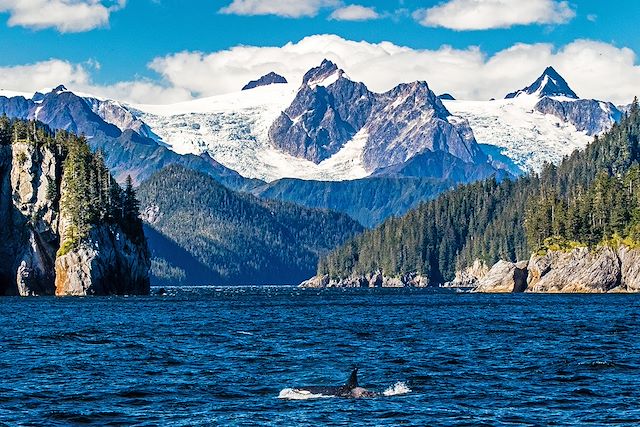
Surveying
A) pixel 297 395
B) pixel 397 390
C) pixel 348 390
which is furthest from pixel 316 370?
pixel 297 395

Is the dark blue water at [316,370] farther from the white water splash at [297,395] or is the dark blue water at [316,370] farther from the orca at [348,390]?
the orca at [348,390]

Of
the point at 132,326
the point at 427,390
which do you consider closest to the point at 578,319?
the point at 132,326

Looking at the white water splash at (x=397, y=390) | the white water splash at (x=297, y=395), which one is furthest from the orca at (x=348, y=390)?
the white water splash at (x=397, y=390)

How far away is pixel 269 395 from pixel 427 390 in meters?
8.50

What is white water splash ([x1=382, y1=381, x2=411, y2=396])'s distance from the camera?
5859 centimetres

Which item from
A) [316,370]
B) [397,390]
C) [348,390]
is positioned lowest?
[397,390]

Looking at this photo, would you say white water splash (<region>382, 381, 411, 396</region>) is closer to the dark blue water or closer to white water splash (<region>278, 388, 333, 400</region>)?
the dark blue water

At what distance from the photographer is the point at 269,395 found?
5794 cm

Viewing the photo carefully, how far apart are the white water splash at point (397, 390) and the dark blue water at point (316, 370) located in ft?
2.05

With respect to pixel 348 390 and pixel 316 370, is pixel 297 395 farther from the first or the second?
pixel 316 370

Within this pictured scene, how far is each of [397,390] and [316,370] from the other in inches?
420

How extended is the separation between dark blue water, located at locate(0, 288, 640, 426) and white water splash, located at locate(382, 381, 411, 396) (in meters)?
0.62

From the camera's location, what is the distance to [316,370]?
2717 inches

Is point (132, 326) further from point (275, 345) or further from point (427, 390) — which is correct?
point (427, 390)
